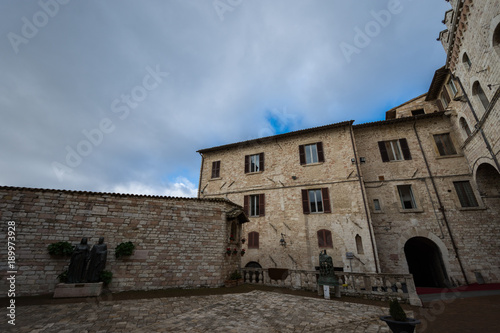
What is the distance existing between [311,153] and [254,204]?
5.27 m

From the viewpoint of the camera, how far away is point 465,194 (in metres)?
11.8

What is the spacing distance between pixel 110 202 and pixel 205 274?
503cm

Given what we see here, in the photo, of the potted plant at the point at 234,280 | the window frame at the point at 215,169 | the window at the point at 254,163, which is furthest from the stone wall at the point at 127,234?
the window frame at the point at 215,169

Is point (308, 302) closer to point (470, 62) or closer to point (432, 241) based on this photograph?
point (432, 241)

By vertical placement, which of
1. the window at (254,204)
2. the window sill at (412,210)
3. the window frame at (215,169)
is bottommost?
the window sill at (412,210)

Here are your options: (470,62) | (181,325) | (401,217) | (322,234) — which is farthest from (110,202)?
(470,62)

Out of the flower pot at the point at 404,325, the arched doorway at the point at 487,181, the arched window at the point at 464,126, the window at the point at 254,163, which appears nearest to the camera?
the flower pot at the point at 404,325

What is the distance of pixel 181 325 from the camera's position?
4734mm

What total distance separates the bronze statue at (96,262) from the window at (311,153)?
11.6 meters

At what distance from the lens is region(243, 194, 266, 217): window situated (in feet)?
45.8

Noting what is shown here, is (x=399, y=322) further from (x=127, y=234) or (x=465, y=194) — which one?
(x=465, y=194)

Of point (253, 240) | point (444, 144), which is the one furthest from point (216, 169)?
point (444, 144)

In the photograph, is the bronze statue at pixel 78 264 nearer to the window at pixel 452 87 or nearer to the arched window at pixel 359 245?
the arched window at pixel 359 245

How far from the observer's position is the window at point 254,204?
14.0m
